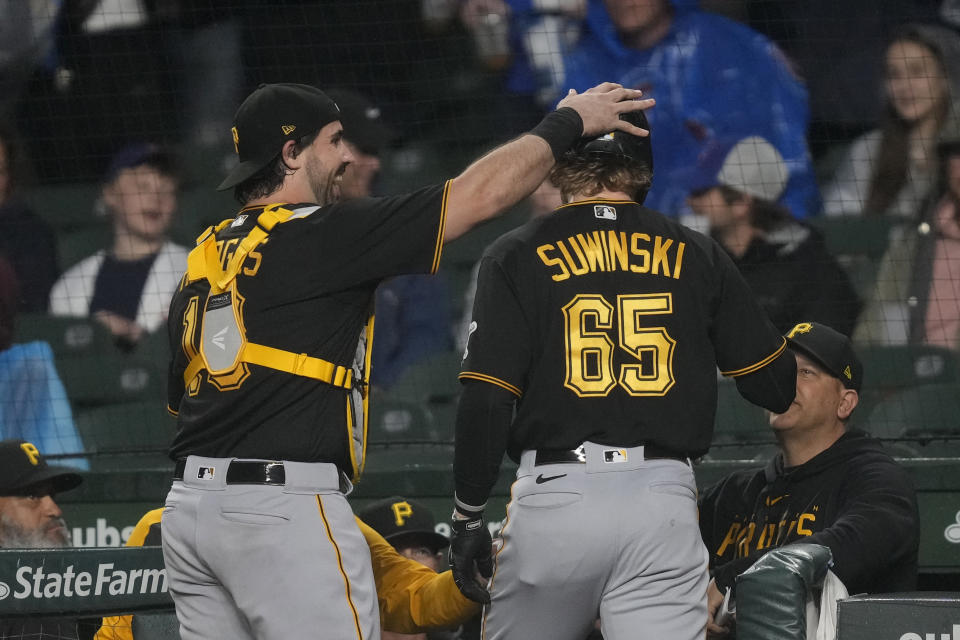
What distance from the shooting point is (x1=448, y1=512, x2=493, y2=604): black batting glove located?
2.31 metres

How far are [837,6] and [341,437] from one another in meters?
4.28

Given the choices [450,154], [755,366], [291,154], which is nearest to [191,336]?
[291,154]

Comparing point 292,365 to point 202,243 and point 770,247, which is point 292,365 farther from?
point 770,247

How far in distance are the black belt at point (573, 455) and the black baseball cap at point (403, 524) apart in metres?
1.33

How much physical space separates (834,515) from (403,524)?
120 cm

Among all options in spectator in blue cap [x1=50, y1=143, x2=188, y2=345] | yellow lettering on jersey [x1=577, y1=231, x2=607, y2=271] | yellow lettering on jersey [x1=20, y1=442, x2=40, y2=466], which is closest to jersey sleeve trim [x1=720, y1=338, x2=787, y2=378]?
yellow lettering on jersey [x1=577, y1=231, x2=607, y2=271]

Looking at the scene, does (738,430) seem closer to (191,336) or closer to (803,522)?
(803,522)

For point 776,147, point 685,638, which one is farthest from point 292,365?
point 776,147

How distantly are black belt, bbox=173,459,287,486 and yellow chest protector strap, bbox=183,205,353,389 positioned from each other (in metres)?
0.16

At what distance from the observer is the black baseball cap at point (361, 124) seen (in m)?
5.19

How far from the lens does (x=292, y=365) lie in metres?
2.21

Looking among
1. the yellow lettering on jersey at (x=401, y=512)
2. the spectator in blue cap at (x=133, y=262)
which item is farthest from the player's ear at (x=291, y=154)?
the spectator in blue cap at (x=133, y=262)

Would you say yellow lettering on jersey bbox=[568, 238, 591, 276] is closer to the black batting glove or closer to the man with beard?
the black batting glove

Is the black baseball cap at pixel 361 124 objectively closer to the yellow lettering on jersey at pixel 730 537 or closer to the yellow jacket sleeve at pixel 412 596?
the yellow lettering on jersey at pixel 730 537
